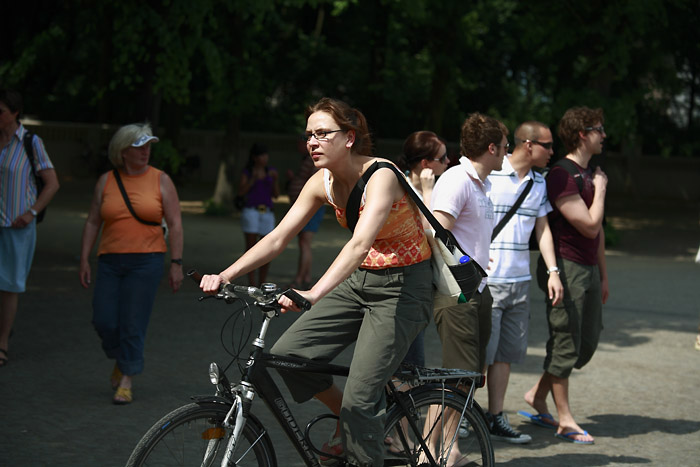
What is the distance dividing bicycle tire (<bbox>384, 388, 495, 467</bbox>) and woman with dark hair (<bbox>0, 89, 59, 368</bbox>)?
3699 mm

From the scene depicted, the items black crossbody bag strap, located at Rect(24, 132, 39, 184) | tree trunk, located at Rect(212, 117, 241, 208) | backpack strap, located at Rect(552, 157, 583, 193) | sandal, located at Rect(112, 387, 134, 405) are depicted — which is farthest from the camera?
tree trunk, located at Rect(212, 117, 241, 208)

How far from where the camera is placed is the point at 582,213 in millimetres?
5727

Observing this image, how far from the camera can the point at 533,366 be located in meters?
7.83

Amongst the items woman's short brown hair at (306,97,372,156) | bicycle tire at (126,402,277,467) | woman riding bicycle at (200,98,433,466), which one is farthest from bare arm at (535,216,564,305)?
bicycle tire at (126,402,277,467)

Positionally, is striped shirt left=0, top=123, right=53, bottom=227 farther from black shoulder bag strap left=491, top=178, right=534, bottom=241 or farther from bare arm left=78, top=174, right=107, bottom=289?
black shoulder bag strap left=491, top=178, right=534, bottom=241

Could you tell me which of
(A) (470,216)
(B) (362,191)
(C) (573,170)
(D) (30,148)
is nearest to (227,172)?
(D) (30,148)

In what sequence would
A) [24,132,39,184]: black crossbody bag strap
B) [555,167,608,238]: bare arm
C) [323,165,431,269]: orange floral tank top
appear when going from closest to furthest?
[323,165,431,269]: orange floral tank top < [555,167,608,238]: bare arm < [24,132,39,184]: black crossbody bag strap

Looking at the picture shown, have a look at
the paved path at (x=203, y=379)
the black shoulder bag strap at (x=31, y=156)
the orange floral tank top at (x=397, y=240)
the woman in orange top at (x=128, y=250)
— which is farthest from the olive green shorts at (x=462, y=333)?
the black shoulder bag strap at (x=31, y=156)

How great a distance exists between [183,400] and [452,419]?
2.39 meters

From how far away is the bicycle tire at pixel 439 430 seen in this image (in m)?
4.21

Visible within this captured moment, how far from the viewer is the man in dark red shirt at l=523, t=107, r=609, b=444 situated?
578 centimetres

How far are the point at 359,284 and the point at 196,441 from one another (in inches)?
37.0

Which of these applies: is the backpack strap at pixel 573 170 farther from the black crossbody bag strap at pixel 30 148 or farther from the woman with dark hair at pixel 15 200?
the black crossbody bag strap at pixel 30 148

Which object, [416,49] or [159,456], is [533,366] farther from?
[416,49]
